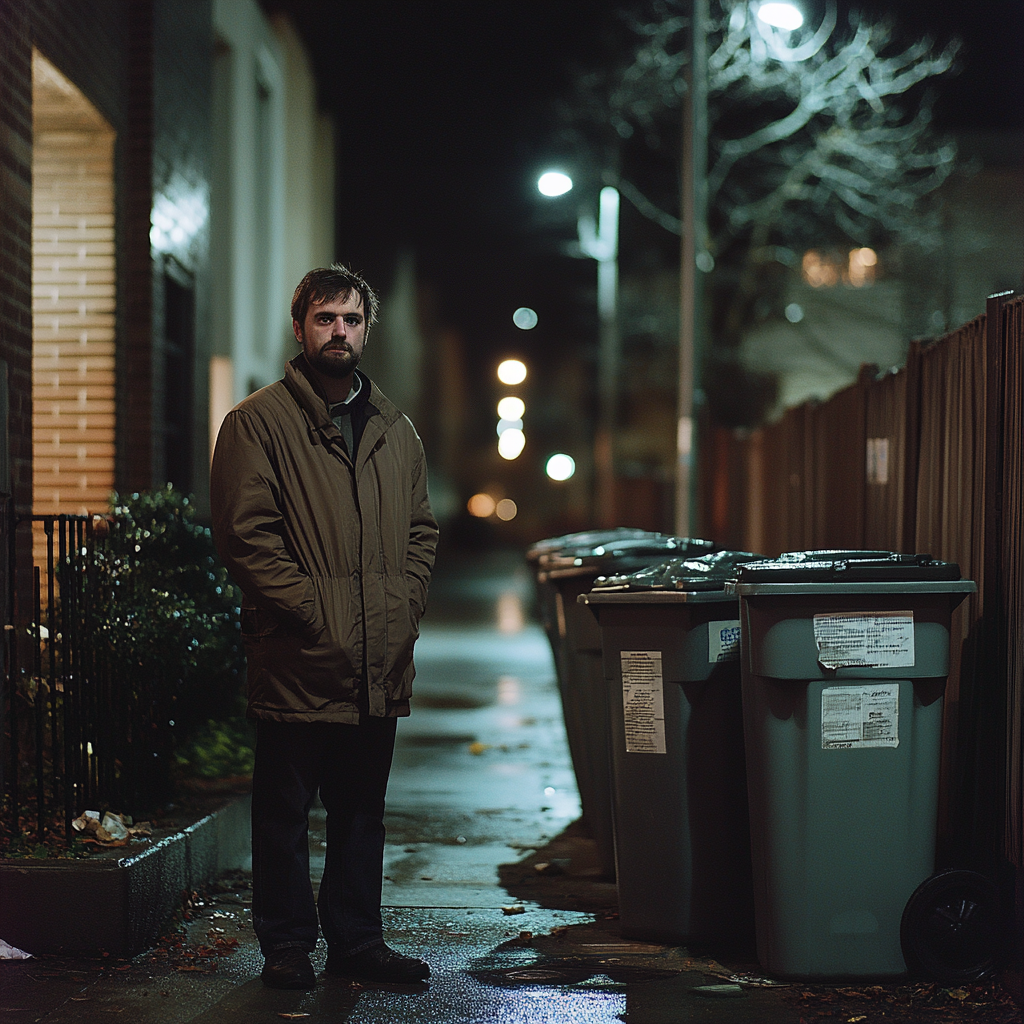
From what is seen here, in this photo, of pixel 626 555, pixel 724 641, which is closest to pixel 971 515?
pixel 724 641

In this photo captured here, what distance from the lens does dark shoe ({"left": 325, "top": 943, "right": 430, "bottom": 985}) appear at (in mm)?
4301

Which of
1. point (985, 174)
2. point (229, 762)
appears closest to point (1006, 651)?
point (229, 762)

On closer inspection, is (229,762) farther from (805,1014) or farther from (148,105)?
(148,105)

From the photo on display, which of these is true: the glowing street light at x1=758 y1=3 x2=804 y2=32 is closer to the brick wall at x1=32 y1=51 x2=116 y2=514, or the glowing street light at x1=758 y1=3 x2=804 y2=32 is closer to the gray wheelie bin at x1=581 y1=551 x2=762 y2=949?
the brick wall at x1=32 y1=51 x2=116 y2=514

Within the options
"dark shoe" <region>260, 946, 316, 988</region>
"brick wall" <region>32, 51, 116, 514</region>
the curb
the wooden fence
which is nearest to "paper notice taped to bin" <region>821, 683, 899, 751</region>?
the wooden fence

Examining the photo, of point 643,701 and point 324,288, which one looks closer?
point 324,288

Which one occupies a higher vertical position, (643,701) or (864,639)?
(864,639)

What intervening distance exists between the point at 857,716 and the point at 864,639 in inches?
9.8

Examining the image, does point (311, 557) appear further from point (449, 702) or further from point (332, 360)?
point (449, 702)

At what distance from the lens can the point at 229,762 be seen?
6473 mm

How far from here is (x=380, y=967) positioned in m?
4.31

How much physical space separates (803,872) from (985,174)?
88.6 feet

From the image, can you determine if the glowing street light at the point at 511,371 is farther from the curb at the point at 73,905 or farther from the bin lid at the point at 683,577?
the curb at the point at 73,905

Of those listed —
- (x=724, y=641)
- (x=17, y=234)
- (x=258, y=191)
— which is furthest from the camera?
(x=258, y=191)
